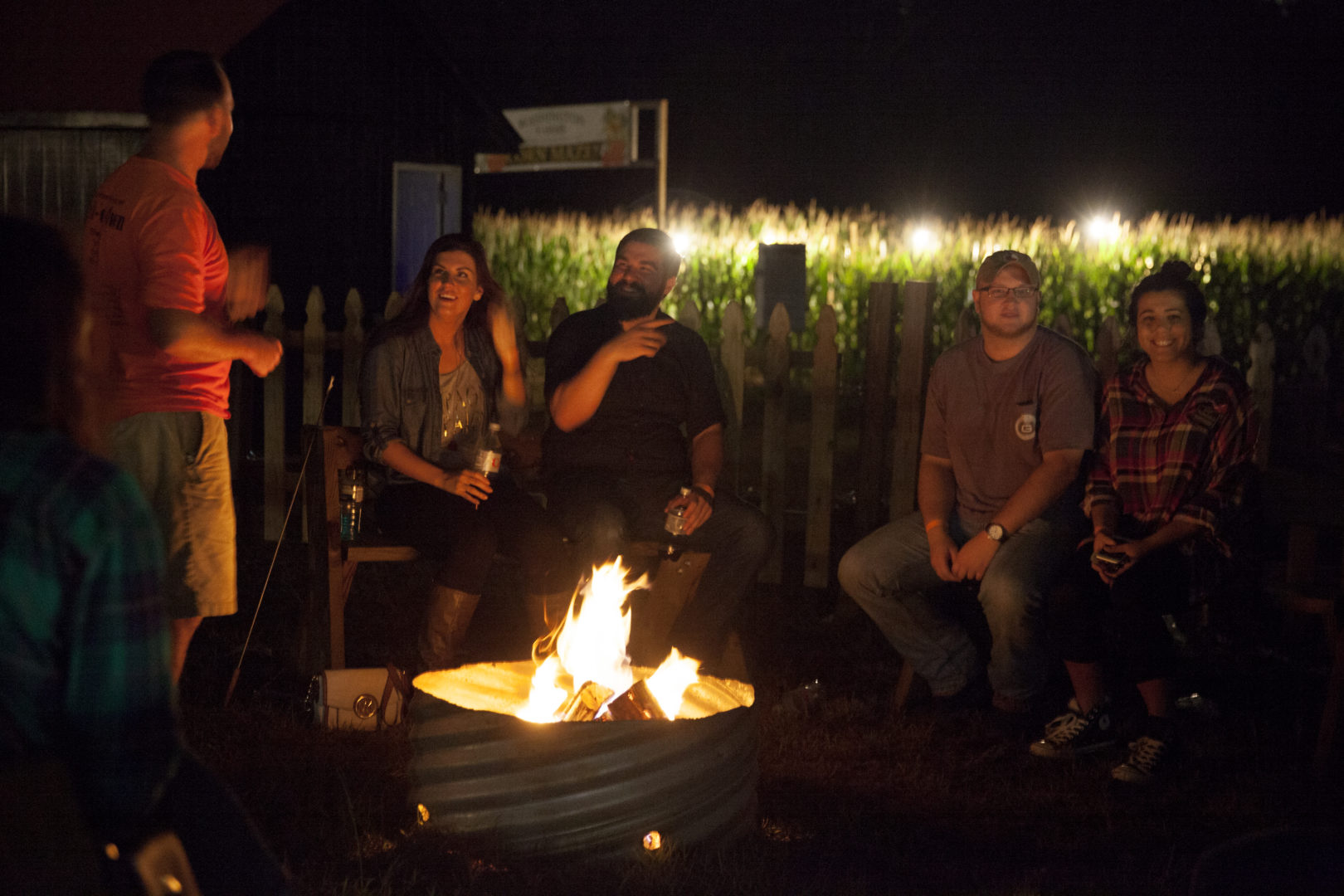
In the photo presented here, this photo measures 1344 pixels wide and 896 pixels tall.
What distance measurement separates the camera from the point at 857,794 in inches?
165

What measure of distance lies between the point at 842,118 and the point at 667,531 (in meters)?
37.9

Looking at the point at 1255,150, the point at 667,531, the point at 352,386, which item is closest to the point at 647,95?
the point at 1255,150

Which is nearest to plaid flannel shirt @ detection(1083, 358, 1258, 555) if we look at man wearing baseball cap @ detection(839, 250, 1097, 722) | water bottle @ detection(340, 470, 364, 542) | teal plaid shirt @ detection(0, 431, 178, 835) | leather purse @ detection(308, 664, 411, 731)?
man wearing baseball cap @ detection(839, 250, 1097, 722)

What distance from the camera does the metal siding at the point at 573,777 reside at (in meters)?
3.31

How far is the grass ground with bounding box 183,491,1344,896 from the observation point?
350cm

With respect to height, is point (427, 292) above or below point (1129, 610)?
above

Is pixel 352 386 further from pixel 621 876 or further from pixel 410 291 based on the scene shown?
pixel 621 876

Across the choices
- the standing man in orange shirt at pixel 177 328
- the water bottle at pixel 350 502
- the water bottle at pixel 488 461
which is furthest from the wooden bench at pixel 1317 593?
the standing man in orange shirt at pixel 177 328

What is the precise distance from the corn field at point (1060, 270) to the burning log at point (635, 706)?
11.9 meters

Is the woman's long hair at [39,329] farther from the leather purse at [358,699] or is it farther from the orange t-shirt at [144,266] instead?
the leather purse at [358,699]

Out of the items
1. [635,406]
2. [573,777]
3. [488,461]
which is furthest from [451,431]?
[573,777]

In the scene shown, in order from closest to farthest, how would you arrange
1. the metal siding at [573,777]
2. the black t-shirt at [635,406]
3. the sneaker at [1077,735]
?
the metal siding at [573,777], the sneaker at [1077,735], the black t-shirt at [635,406]

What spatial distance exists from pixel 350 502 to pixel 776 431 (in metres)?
2.63

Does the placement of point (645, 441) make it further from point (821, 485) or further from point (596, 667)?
point (821, 485)
